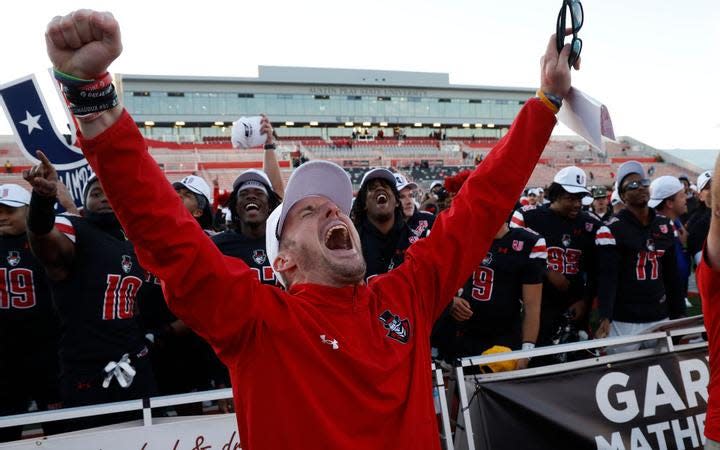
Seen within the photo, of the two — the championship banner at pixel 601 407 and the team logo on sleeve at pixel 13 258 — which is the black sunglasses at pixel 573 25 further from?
the team logo on sleeve at pixel 13 258

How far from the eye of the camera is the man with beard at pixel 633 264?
448 cm

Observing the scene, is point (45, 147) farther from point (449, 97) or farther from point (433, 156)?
point (449, 97)

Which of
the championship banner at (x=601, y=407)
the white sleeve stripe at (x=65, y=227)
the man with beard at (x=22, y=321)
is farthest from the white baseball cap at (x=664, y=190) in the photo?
the man with beard at (x=22, y=321)

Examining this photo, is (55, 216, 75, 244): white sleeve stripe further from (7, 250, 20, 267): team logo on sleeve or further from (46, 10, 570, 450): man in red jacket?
(46, 10, 570, 450): man in red jacket

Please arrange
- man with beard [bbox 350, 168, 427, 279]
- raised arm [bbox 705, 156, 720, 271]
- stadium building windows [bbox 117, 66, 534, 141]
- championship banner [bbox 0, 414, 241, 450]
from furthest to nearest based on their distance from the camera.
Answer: stadium building windows [bbox 117, 66, 534, 141] < man with beard [bbox 350, 168, 427, 279] < championship banner [bbox 0, 414, 241, 450] < raised arm [bbox 705, 156, 720, 271]

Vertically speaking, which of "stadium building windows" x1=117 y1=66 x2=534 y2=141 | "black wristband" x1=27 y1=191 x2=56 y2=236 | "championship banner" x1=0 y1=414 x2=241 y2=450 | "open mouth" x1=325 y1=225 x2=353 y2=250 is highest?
"stadium building windows" x1=117 y1=66 x2=534 y2=141

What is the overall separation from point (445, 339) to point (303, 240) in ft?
8.62

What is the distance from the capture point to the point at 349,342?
4.99 ft

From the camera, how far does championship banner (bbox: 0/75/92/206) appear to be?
3779 mm

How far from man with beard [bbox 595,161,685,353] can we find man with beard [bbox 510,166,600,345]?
0.21m

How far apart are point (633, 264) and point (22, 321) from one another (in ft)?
15.4

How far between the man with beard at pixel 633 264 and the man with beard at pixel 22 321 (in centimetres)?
423

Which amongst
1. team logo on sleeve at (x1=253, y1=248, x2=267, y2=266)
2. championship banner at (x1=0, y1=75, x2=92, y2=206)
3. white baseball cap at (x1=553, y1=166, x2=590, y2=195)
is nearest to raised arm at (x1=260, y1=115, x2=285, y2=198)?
team logo on sleeve at (x1=253, y1=248, x2=267, y2=266)

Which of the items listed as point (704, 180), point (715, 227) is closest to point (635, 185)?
point (704, 180)
